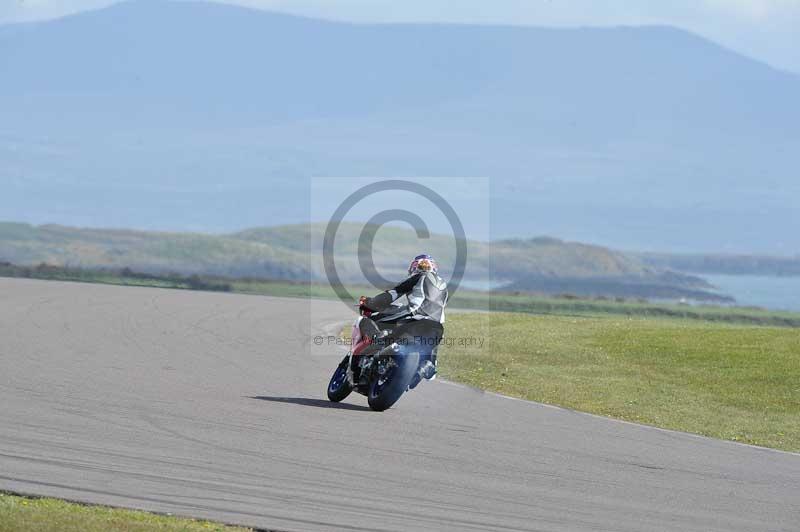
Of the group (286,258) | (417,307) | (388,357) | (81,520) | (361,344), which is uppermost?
(286,258)

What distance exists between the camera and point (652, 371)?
89.6ft

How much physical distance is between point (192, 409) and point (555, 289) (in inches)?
5913

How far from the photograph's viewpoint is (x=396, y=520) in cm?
1100

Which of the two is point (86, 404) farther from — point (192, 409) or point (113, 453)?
point (113, 453)

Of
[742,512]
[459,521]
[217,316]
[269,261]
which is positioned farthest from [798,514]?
[269,261]

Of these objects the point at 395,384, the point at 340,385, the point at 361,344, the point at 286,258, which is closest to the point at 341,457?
the point at 395,384

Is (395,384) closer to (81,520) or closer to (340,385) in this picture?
(340,385)

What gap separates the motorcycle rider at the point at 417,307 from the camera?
17547 mm

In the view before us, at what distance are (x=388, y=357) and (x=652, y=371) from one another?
10762 millimetres

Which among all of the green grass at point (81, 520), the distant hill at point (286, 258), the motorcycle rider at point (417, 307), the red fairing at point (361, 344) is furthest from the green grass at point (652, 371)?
the distant hill at point (286, 258)

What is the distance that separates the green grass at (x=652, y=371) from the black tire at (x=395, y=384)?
3620mm

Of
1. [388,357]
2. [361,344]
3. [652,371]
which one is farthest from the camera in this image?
[652,371]

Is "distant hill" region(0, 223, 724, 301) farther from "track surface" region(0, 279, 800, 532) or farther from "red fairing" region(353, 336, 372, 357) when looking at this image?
"red fairing" region(353, 336, 372, 357)

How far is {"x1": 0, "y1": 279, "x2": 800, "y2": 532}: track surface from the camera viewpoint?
11445 millimetres
